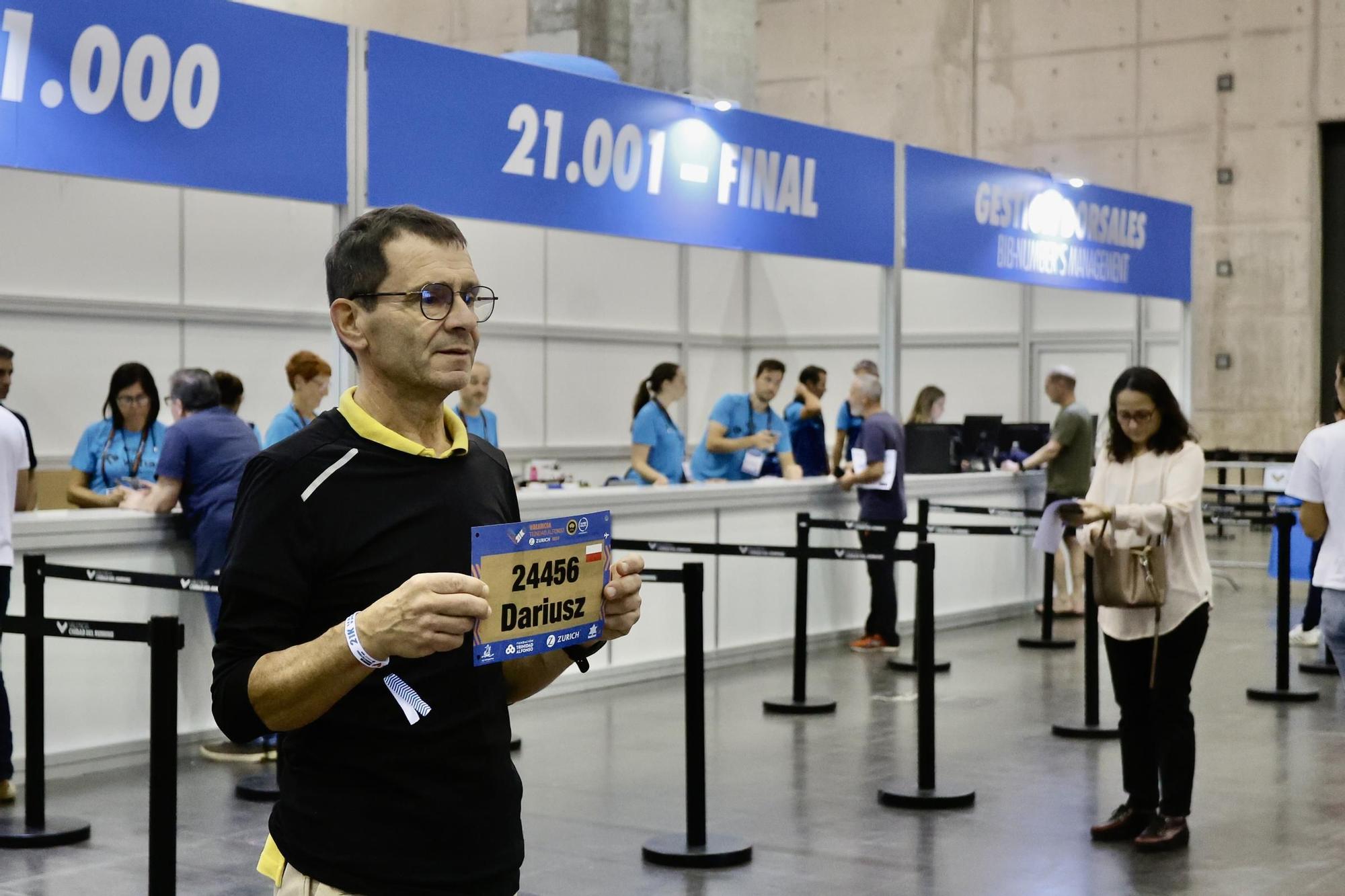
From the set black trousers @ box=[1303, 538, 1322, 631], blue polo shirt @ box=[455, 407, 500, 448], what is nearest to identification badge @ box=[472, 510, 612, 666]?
blue polo shirt @ box=[455, 407, 500, 448]

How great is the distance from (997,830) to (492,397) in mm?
9396

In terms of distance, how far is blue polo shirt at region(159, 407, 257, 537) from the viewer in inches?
269

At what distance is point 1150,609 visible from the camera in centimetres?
544

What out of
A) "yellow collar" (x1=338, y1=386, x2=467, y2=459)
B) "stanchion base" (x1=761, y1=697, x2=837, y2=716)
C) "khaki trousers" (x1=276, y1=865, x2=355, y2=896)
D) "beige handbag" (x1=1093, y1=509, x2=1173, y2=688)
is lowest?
"stanchion base" (x1=761, y1=697, x2=837, y2=716)

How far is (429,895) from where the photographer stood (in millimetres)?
2025

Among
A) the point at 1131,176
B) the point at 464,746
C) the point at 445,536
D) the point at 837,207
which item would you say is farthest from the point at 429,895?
the point at 1131,176

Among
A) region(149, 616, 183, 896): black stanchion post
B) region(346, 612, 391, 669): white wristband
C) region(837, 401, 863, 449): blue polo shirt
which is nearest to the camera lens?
region(346, 612, 391, 669): white wristband

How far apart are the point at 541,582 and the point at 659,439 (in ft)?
25.5

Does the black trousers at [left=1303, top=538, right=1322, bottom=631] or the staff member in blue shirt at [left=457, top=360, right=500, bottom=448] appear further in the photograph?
the black trousers at [left=1303, top=538, right=1322, bottom=631]

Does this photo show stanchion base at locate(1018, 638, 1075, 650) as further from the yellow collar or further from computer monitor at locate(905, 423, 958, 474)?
A: the yellow collar

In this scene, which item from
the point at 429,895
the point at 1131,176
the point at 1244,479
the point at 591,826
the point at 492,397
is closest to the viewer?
the point at 429,895

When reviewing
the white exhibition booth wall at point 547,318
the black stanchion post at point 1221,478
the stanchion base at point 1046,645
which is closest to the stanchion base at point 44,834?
the white exhibition booth wall at point 547,318

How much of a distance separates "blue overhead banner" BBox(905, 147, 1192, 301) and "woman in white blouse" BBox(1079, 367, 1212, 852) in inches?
206

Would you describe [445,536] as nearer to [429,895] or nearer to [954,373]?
[429,895]
